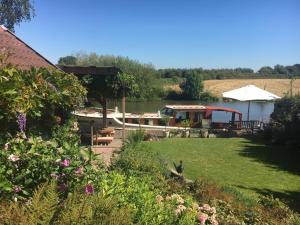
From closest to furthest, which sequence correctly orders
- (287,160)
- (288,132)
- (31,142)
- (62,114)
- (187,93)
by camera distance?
1. (31,142)
2. (62,114)
3. (287,160)
4. (288,132)
5. (187,93)

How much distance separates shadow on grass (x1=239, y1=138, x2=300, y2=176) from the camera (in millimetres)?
13942

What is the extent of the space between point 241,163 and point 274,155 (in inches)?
97.8

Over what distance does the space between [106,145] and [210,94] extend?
5972 cm

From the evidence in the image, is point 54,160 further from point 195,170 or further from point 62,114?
point 195,170

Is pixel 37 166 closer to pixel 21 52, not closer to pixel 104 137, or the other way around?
pixel 21 52

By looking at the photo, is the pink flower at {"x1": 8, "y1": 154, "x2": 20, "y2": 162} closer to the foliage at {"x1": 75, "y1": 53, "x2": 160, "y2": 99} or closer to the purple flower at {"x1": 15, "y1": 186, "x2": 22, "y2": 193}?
the purple flower at {"x1": 15, "y1": 186, "x2": 22, "y2": 193}

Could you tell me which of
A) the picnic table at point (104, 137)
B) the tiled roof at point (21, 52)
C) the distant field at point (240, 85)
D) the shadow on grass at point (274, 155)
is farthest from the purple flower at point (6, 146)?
the distant field at point (240, 85)

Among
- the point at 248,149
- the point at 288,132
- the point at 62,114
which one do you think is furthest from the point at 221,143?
the point at 62,114

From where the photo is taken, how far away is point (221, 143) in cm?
1859

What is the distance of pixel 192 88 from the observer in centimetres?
7362

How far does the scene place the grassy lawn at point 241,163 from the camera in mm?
10930

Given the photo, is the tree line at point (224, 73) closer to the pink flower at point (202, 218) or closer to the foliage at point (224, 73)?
the foliage at point (224, 73)

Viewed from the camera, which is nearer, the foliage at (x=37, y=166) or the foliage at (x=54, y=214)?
the foliage at (x=54, y=214)

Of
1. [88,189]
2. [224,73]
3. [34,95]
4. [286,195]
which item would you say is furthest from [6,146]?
[224,73]
